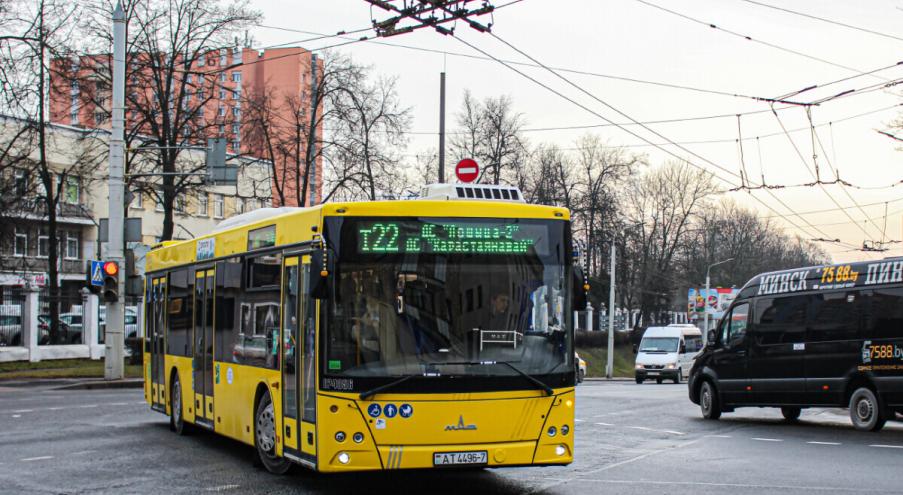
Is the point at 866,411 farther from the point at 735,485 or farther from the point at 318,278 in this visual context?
the point at 318,278

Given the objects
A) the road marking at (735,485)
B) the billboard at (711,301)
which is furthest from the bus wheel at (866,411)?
the billboard at (711,301)

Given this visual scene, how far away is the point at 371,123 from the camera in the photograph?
45.0 m

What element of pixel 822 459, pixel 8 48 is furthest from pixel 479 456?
pixel 8 48

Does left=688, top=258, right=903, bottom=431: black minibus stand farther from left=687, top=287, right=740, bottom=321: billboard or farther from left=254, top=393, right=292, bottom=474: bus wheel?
left=687, top=287, right=740, bottom=321: billboard

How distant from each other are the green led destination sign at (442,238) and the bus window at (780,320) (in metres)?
10.2

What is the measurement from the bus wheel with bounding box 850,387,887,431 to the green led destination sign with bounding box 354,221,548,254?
9.49m

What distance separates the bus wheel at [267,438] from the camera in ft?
37.8

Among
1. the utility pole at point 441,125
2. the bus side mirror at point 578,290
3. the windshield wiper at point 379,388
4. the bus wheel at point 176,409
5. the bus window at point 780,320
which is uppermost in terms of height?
the utility pole at point 441,125

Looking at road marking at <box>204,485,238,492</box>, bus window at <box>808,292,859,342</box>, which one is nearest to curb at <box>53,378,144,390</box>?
bus window at <box>808,292,859,342</box>

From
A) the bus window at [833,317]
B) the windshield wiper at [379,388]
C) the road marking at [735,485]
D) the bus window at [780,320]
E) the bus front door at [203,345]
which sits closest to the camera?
the windshield wiper at [379,388]

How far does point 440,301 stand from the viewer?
9.89 metres

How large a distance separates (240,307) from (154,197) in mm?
28806

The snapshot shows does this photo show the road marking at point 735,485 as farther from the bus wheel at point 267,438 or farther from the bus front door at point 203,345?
the bus front door at point 203,345

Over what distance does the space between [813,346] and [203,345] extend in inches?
396
